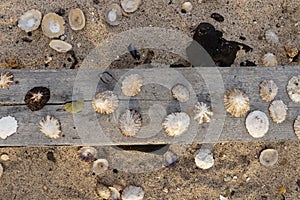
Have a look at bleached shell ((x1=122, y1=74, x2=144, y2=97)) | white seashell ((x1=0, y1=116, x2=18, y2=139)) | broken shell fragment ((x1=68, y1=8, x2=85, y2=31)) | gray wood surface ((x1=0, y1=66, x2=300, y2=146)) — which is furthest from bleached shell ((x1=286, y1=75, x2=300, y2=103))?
white seashell ((x1=0, y1=116, x2=18, y2=139))

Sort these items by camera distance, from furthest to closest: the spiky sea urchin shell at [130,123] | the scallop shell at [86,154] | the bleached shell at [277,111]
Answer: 1. the scallop shell at [86,154]
2. the bleached shell at [277,111]
3. the spiky sea urchin shell at [130,123]

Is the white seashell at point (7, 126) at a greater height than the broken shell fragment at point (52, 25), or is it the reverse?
the broken shell fragment at point (52, 25)

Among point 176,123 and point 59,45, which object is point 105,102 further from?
point 59,45

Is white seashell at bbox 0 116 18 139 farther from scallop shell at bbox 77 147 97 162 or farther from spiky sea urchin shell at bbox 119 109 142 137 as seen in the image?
spiky sea urchin shell at bbox 119 109 142 137

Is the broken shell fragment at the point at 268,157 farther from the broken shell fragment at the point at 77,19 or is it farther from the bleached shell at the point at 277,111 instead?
the broken shell fragment at the point at 77,19

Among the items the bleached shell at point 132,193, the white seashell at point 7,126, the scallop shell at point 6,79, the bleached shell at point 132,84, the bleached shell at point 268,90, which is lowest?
the bleached shell at point 132,193

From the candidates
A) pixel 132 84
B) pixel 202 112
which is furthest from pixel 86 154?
pixel 202 112

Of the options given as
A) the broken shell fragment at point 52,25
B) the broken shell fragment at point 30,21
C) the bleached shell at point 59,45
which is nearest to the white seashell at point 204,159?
the bleached shell at point 59,45

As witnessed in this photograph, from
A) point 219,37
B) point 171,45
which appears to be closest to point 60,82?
point 171,45
